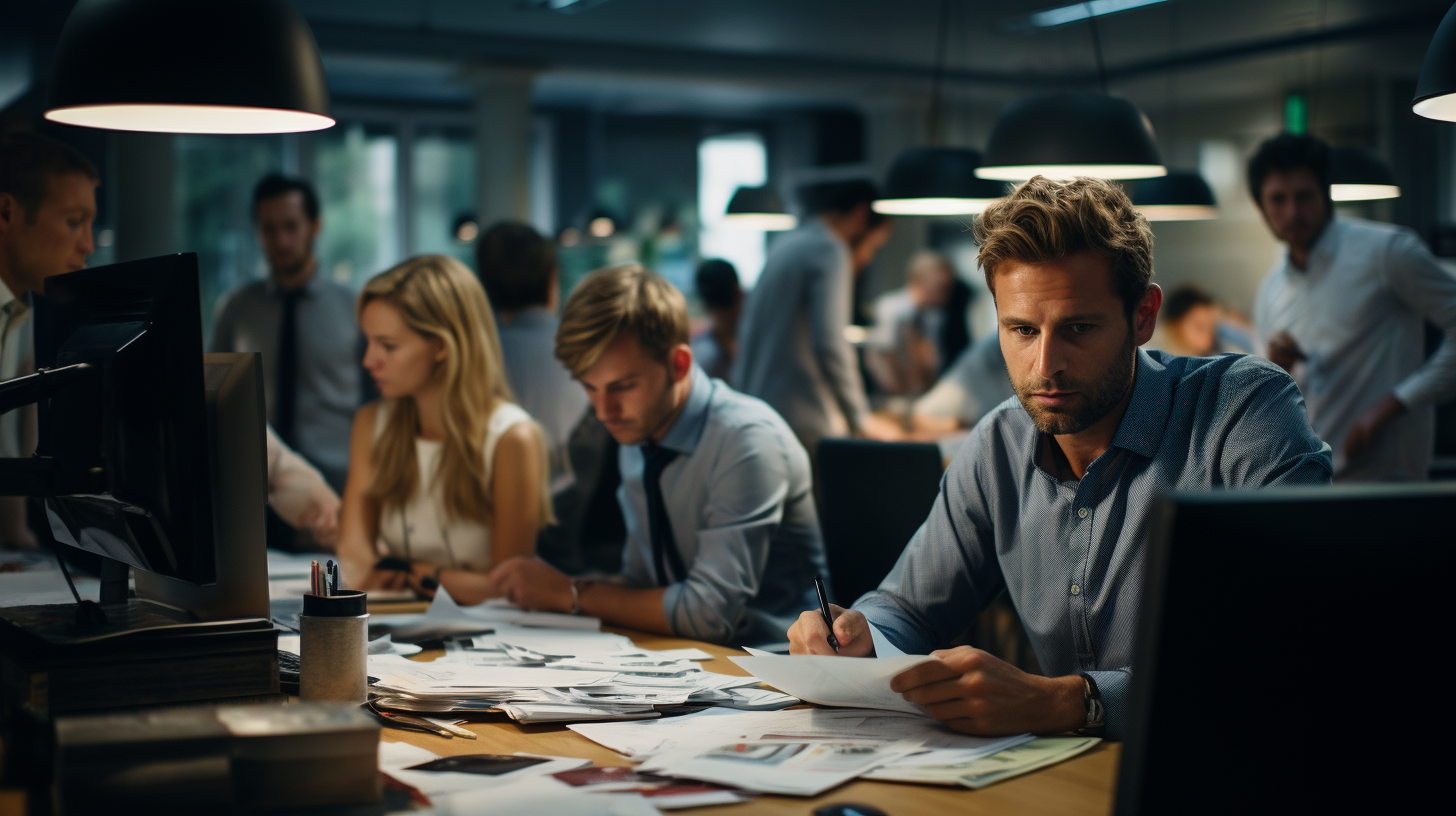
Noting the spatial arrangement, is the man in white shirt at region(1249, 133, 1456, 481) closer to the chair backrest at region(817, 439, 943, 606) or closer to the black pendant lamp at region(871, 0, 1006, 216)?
the black pendant lamp at region(871, 0, 1006, 216)

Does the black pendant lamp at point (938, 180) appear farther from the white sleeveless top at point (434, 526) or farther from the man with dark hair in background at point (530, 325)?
the white sleeveless top at point (434, 526)

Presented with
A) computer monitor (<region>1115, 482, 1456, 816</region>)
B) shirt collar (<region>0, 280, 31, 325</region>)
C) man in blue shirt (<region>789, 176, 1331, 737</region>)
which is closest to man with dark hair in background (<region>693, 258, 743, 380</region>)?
shirt collar (<region>0, 280, 31, 325</region>)

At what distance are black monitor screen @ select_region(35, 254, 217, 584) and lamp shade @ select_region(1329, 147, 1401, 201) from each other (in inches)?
137

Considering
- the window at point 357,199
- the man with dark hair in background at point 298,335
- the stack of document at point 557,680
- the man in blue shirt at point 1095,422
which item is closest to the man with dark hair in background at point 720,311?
the man with dark hair in background at point 298,335

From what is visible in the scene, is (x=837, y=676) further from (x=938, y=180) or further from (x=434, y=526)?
(x=938, y=180)

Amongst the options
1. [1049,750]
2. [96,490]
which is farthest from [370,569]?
[1049,750]

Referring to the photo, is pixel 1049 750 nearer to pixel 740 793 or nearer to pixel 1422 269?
pixel 740 793

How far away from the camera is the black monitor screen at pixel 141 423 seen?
4.43 feet

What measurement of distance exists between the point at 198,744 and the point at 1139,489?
1150 mm

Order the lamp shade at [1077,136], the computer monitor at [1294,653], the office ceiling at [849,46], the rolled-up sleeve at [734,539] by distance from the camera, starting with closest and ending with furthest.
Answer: the computer monitor at [1294,653] < the rolled-up sleeve at [734,539] < the lamp shade at [1077,136] < the office ceiling at [849,46]

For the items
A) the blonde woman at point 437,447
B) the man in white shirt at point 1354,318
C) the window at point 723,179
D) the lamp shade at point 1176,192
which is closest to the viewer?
the blonde woman at point 437,447

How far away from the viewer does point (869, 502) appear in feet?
8.38

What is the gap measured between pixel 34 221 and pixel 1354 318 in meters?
3.49

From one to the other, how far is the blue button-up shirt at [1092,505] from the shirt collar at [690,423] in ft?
1.79
